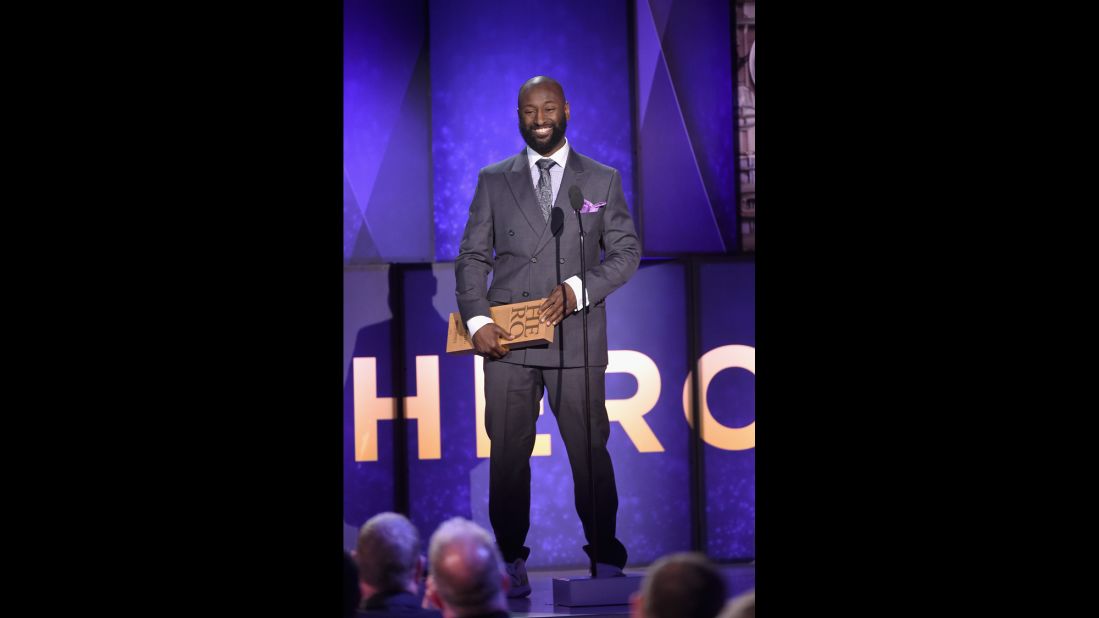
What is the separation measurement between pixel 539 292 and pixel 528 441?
55 centimetres

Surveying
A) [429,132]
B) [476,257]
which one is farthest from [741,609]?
[429,132]

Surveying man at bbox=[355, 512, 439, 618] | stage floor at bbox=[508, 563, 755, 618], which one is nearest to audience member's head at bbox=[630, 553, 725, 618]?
stage floor at bbox=[508, 563, 755, 618]

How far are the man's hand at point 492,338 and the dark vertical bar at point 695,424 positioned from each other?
1.44 m

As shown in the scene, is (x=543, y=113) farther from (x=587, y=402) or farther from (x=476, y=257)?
(x=587, y=402)

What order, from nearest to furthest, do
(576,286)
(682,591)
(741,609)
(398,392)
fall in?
(682,591) → (741,609) → (576,286) → (398,392)

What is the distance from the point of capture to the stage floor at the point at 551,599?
3.96 meters

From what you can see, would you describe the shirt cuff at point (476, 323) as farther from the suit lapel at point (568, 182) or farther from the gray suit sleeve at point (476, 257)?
the suit lapel at point (568, 182)

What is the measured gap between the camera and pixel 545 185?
4516mm

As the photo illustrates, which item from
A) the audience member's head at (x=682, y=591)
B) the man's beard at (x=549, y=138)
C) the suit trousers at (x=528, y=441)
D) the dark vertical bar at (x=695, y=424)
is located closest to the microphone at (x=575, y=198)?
the man's beard at (x=549, y=138)

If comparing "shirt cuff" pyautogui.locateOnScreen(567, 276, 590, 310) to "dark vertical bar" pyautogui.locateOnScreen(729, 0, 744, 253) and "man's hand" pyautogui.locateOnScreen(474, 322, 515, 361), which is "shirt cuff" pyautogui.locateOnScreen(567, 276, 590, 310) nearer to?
"man's hand" pyautogui.locateOnScreen(474, 322, 515, 361)
